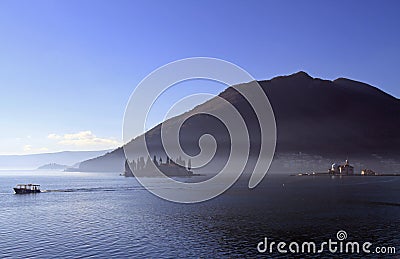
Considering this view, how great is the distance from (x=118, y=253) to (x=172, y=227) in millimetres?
25537

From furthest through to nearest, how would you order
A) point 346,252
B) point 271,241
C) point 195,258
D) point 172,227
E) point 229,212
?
point 229,212 → point 172,227 → point 271,241 → point 346,252 → point 195,258

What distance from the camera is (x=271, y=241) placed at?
69375mm

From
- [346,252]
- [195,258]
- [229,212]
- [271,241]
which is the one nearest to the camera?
A: [195,258]

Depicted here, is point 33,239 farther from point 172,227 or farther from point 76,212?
point 76,212

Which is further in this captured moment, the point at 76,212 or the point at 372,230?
the point at 76,212

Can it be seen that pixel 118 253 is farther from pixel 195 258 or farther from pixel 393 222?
pixel 393 222

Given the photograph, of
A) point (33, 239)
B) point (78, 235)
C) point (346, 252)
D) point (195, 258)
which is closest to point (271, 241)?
point (346, 252)

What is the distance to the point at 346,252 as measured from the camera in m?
62.1

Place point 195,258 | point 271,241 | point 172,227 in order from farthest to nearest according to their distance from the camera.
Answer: point 172,227 → point 271,241 → point 195,258

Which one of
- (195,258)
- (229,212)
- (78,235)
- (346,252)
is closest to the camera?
(195,258)

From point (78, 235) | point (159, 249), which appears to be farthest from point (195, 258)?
point (78, 235)

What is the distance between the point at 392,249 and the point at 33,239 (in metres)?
64.8

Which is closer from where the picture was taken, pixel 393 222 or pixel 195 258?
pixel 195 258

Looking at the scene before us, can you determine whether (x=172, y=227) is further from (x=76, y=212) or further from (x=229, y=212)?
(x=76, y=212)
